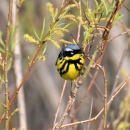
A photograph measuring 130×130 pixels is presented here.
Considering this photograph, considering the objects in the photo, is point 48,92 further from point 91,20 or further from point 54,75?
point 91,20

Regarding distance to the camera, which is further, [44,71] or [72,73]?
[44,71]

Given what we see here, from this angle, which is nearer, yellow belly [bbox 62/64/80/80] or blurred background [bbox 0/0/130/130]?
yellow belly [bbox 62/64/80/80]

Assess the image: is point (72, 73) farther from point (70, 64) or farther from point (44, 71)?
point (44, 71)

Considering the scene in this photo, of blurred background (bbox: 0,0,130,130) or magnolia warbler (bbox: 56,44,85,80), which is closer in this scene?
magnolia warbler (bbox: 56,44,85,80)

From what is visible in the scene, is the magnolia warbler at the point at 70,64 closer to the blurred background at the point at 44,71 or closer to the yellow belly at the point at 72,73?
the yellow belly at the point at 72,73

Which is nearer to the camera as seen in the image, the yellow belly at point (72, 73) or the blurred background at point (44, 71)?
the yellow belly at point (72, 73)

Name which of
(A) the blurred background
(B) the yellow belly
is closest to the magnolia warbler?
(B) the yellow belly

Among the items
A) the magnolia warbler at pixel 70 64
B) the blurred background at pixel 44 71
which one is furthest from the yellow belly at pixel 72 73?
the blurred background at pixel 44 71

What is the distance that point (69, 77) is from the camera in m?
2.60

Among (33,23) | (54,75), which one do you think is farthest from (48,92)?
(33,23)

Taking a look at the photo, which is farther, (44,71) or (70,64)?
(44,71)

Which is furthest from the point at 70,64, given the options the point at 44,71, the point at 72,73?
the point at 44,71

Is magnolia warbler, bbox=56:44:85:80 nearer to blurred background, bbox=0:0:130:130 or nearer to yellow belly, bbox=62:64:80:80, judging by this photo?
yellow belly, bbox=62:64:80:80

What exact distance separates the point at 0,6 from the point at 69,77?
297cm
